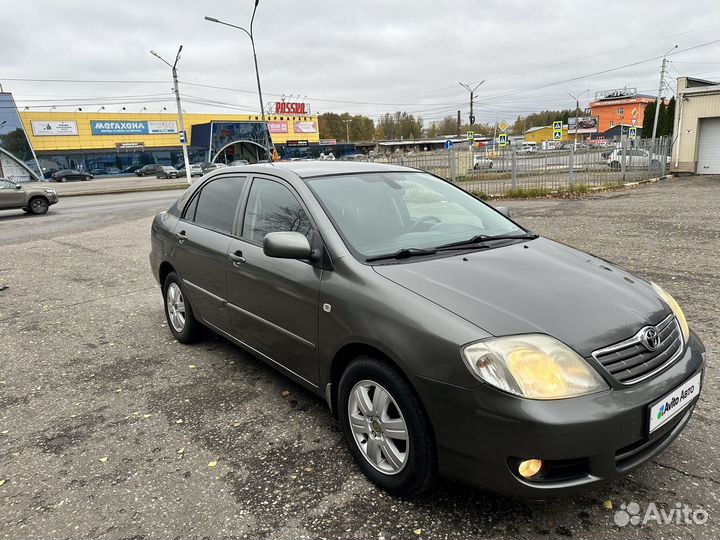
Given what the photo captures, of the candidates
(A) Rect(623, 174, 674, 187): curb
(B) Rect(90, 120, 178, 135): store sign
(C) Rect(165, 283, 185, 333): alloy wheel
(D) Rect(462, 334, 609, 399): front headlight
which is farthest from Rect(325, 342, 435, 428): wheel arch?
(B) Rect(90, 120, 178, 135): store sign

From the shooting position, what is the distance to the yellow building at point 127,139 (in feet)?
189

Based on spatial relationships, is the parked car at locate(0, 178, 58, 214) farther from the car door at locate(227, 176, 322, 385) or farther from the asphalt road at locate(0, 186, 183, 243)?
the car door at locate(227, 176, 322, 385)

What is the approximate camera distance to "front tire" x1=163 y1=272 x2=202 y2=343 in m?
4.57

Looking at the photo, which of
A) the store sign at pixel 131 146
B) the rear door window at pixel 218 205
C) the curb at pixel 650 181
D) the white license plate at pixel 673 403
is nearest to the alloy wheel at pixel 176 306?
the rear door window at pixel 218 205

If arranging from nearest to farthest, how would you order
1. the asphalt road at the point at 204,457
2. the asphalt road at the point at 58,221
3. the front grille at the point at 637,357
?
the front grille at the point at 637,357 → the asphalt road at the point at 204,457 → the asphalt road at the point at 58,221

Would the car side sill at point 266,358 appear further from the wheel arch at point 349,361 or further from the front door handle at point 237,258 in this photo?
the front door handle at point 237,258

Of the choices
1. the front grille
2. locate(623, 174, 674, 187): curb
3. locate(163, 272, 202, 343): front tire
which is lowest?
locate(623, 174, 674, 187): curb

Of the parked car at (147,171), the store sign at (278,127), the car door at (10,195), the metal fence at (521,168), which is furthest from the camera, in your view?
the store sign at (278,127)

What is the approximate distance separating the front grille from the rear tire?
863 inches

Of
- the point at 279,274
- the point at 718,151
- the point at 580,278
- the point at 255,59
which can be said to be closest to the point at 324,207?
the point at 279,274

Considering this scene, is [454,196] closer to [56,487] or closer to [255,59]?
[56,487]

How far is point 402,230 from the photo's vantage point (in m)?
3.19

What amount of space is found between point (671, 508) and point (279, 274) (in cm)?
241

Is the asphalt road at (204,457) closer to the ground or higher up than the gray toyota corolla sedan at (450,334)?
closer to the ground
